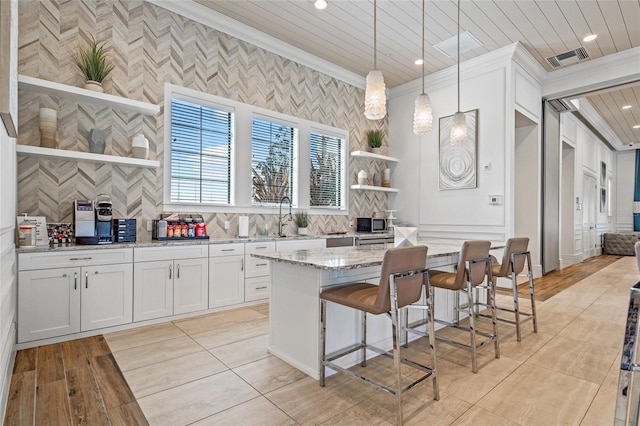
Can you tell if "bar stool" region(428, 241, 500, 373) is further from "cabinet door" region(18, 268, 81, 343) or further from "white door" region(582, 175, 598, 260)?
"white door" region(582, 175, 598, 260)

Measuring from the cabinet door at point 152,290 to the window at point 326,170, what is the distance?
2.62 metres

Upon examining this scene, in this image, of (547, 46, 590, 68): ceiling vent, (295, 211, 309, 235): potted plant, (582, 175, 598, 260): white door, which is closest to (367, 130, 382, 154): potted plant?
(295, 211, 309, 235): potted plant

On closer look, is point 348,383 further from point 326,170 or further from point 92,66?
point 326,170

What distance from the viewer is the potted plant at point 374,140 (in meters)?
6.37

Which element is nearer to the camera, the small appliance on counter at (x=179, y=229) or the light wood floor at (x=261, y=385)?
the light wood floor at (x=261, y=385)

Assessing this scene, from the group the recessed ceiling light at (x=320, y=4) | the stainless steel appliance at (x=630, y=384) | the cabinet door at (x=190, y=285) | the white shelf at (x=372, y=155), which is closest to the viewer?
the stainless steel appliance at (x=630, y=384)

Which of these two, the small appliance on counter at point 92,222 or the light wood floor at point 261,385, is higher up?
Answer: the small appliance on counter at point 92,222

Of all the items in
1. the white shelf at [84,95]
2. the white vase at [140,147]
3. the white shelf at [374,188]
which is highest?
the white shelf at [84,95]

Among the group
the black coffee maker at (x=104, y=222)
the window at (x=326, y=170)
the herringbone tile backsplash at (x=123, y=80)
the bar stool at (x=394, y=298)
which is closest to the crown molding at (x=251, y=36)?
the herringbone tile backsplash at (x=123, y=80)

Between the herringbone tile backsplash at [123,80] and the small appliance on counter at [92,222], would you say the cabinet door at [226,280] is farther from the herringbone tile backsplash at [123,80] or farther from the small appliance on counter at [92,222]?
the small appliance on counter at [92,222]

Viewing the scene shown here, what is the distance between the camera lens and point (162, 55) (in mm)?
3918

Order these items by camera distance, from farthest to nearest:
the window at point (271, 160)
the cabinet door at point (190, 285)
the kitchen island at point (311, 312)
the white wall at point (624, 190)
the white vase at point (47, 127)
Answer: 1. the white wall at point (624, 190)
2. the window at point (271, 160)
3. the cabinet door at point (190, 285)
4. the white vase at point (47, 127)
5. the kitchen island at point (311, 312)

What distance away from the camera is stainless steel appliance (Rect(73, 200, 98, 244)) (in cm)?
311

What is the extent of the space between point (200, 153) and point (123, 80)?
3.68ft
